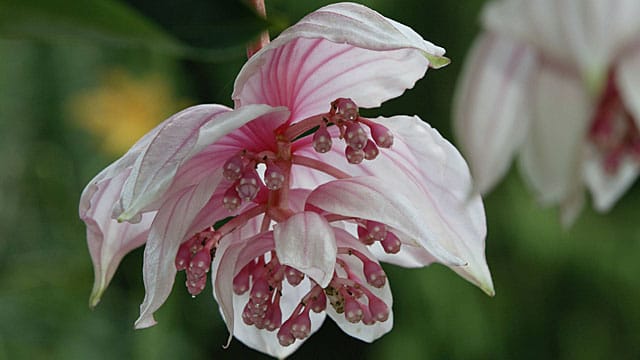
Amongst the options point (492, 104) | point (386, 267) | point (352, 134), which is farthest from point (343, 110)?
point (386, 267)

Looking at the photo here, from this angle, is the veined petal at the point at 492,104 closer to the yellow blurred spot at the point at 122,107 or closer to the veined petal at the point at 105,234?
the veined petal at the point at 105,234

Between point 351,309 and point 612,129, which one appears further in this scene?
point 351,309

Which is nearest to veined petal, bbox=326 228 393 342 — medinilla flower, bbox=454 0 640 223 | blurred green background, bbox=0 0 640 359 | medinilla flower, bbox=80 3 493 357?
medinilla flower, bbox=80 3 493 357

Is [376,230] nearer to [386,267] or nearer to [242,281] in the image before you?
[242,281]

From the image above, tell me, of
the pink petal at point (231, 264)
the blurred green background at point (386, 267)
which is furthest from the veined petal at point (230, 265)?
the blurred green background at point (386, 267)

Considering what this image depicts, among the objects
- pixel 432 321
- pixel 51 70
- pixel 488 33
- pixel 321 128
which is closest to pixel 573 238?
pixel 432 321
